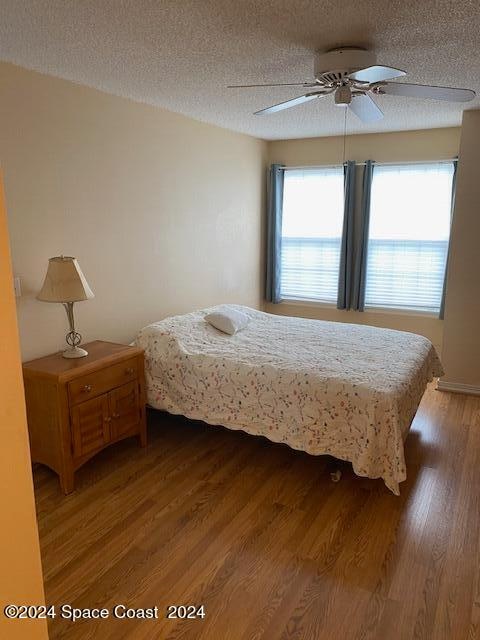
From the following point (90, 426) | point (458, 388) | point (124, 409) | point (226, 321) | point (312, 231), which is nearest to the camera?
point (90, 426)

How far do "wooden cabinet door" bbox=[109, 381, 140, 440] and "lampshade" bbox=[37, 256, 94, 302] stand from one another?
0.66 m

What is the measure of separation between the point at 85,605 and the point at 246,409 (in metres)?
1.42

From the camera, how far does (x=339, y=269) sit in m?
5.22

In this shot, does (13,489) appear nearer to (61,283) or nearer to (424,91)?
(61,283)

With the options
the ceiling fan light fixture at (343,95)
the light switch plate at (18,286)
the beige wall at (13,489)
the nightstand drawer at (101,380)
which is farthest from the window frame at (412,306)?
the beige wall at (13,489)

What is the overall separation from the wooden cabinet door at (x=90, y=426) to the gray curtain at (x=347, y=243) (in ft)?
10.4

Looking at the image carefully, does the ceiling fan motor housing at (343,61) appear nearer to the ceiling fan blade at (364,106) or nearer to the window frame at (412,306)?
the ceiling fan blade at (364,106)

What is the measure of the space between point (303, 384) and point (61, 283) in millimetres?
1574

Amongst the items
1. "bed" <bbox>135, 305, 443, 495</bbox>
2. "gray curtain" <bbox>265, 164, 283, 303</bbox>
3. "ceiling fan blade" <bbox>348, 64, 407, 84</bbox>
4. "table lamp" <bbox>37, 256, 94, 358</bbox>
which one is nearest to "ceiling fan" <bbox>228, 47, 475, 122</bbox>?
"ceiling fan blade" <bbox>348, 64, 407, 84</bbox>

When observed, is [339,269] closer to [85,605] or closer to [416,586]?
[416,586]

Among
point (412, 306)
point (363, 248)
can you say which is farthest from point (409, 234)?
point (412, 306)

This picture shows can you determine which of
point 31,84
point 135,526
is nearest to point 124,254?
point 31,84

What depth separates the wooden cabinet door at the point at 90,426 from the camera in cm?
271

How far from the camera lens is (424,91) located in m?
2.32
